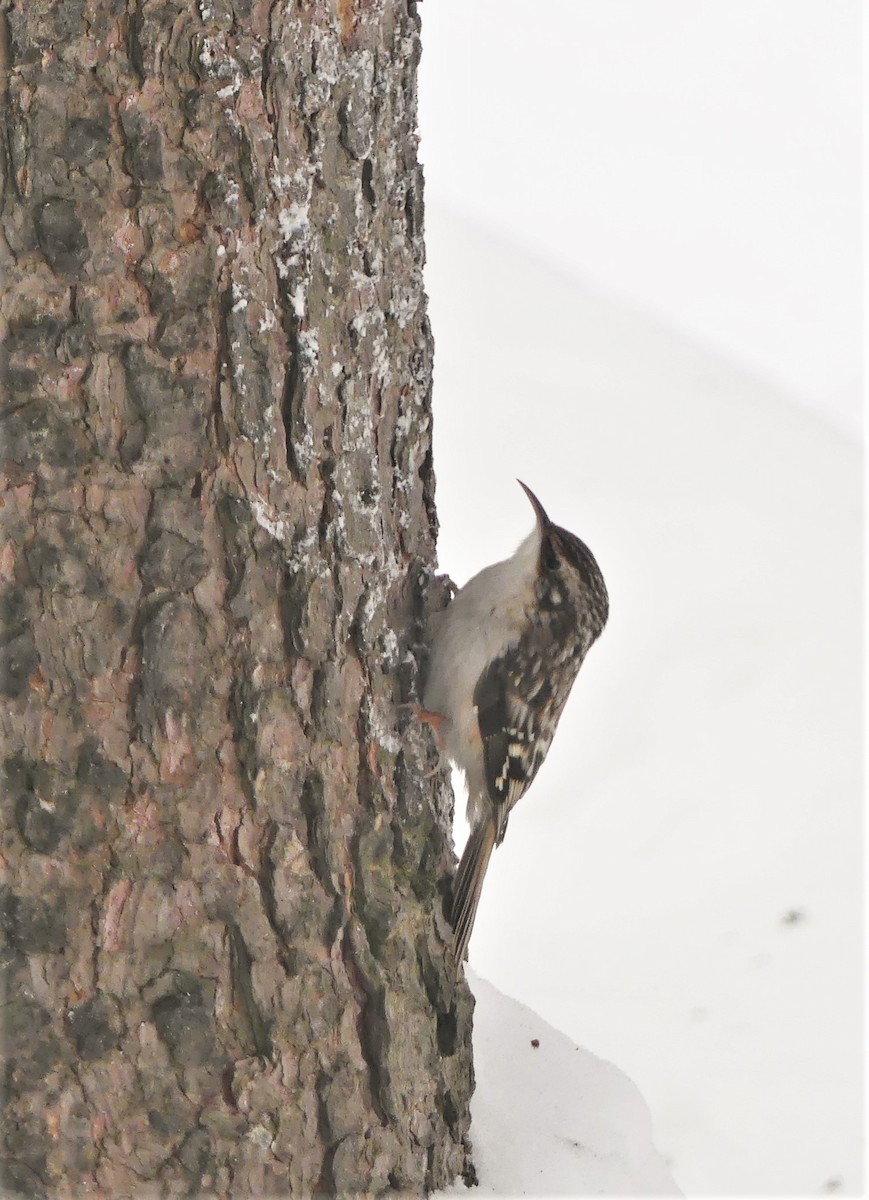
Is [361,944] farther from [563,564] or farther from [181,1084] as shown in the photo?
[563,564]

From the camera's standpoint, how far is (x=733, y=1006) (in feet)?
14.6

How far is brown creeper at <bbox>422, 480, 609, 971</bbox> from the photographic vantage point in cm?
280

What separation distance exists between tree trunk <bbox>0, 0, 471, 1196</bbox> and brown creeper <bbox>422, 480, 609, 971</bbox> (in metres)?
0.52

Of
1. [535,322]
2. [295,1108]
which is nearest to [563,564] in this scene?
[295,1108]

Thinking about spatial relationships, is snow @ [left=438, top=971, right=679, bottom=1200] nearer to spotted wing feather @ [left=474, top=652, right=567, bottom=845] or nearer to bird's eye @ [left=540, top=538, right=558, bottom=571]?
spotted wing feather @ [left=474, top=652, right=567, bottom=845]

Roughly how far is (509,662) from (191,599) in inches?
43.1

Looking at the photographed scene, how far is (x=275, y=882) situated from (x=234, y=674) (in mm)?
337

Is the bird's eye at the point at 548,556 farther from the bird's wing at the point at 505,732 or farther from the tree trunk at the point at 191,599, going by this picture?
the tree trunk at the point at 191,599

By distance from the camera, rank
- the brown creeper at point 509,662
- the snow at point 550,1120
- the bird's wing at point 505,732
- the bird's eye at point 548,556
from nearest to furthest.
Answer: the snow at point 550,1120 < the brown creeper at point 509,662 < the bird's wing at point 505,732 < the bird's eye at point 548,556

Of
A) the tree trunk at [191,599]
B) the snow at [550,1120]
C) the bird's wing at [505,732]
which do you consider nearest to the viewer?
the tree trunk at [191,599]

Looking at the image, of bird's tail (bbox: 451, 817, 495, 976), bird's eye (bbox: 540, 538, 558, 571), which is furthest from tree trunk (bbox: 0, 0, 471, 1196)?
bird's eye (bbox: 540, 538, 558, 571)

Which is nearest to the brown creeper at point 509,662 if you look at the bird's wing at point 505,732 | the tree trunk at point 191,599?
the bird's wing at point 505,732

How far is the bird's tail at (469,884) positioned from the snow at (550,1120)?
30 centimetres

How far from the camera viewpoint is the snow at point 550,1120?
2529 millimetres
